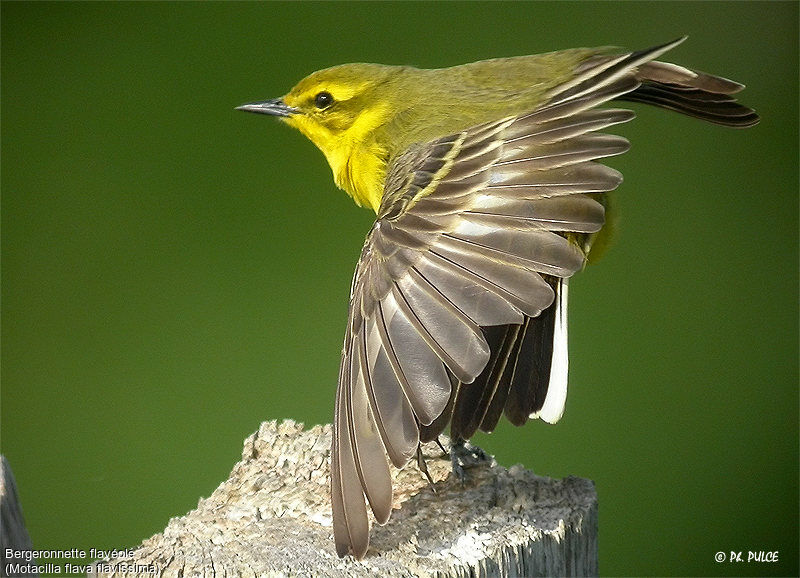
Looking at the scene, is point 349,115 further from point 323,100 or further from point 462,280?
point 462,280

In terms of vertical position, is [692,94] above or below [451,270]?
above

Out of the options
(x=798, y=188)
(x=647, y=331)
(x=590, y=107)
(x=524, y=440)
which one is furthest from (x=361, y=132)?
(x=798, y=188)

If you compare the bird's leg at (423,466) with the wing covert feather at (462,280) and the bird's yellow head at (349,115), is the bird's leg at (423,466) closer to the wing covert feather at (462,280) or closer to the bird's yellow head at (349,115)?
the wing covert feather at (462,280)

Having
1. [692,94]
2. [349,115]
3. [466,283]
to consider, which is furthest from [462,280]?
[349,115]

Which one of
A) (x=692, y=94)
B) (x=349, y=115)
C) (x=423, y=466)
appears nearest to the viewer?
(x=423, y=466)

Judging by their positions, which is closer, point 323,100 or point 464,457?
point 464,457

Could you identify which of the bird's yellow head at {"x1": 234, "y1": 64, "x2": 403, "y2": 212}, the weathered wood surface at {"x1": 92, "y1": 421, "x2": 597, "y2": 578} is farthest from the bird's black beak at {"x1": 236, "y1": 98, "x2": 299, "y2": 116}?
the weathered wood surface at {"x1": 92, "y1": 421, "x2": 597, "y2": 578}

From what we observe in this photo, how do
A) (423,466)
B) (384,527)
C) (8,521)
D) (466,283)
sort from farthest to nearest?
1. (423,466)
2. (466,283)
3. (384,527)
4. (8,521)
